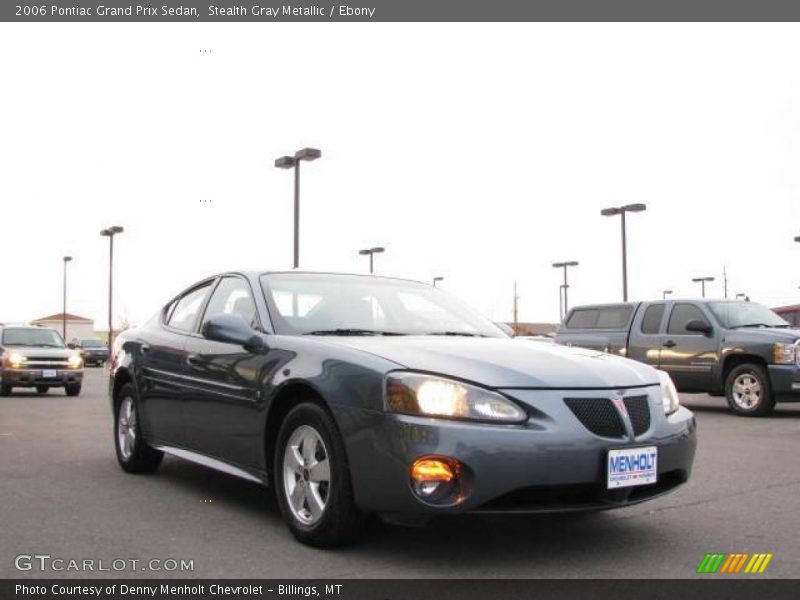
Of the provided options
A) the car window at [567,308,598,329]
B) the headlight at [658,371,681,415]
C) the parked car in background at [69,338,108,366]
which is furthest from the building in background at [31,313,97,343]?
the headlight at [658,371,681,415]

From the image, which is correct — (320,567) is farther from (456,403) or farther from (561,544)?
(561,544)

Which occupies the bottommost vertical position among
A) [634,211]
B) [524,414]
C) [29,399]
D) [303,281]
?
[29,399]

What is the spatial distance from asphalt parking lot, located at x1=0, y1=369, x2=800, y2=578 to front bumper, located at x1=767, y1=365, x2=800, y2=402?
560cm

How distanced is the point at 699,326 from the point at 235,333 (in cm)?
996

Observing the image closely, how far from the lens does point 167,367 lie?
21.0 ft

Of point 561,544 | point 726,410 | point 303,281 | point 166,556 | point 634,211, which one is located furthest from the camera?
point 634,211

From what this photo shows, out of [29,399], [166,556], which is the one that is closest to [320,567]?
[166,556]

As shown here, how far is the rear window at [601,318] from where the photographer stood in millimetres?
15070

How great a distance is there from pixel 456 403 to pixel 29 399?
15.5 metres

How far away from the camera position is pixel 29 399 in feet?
57.8

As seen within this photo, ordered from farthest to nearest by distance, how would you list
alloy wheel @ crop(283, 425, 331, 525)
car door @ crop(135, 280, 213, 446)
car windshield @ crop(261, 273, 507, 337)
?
car door @ crop(135, 280, 213, 446), car windshield @ crop(261, 273, 507, 337), alloy wheel @ crop(283, 425, 331, 525)

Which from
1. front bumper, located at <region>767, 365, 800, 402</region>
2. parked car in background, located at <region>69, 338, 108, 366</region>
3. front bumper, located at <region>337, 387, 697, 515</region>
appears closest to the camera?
front bumper, located at <region>337, 387, 697, 515</region>

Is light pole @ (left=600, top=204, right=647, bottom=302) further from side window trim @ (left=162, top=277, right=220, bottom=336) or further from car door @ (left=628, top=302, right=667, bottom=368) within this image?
side window trim @ (left=162, top=277, right=220, bottom=336)

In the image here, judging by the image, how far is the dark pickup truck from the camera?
12.9 m
